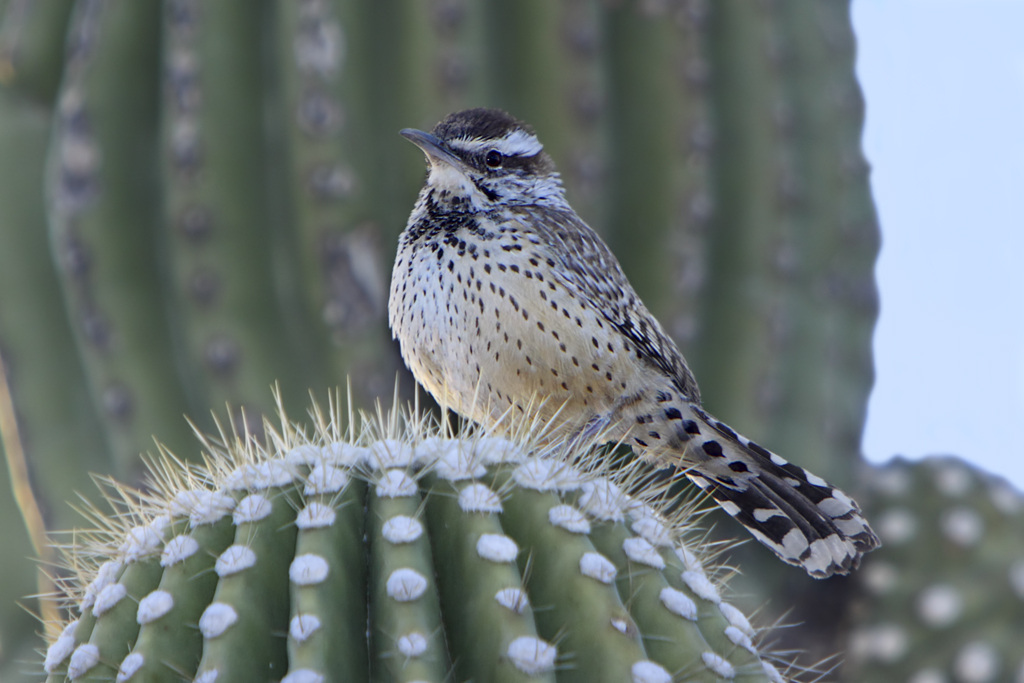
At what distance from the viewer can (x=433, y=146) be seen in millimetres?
1945

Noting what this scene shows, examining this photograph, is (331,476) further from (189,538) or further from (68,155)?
(68,155)

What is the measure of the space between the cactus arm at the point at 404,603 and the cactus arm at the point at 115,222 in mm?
1458

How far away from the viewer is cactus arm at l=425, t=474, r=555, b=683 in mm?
884

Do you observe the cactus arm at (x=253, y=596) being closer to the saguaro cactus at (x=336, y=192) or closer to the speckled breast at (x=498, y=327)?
the speckled breast at (x=498, y=327)

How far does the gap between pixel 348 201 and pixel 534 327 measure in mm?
648

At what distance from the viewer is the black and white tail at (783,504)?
1.58 meters

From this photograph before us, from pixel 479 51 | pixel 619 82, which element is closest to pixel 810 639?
pixel 619 82

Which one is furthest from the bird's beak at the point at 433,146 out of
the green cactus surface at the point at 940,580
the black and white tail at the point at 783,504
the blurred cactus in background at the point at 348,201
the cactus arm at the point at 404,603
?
the green cactus surface at the point at 940,580

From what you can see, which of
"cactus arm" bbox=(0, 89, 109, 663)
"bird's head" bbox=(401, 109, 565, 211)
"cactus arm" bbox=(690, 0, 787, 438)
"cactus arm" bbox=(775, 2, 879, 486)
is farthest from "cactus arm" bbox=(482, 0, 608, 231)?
"cactus arm" bbox=(0, 89, 109, 663)

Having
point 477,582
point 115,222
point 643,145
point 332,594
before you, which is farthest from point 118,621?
point 643,145

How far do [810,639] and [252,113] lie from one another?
6.25ft

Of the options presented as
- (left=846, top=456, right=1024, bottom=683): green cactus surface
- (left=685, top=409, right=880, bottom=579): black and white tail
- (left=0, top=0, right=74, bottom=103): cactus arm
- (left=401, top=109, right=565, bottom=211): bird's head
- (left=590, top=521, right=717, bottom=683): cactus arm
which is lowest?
(left=846, top=456, right=1024, bottom=683): green cactus surface

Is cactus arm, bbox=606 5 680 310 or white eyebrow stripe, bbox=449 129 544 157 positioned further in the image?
cactus arm, bbox=606 5 680 310

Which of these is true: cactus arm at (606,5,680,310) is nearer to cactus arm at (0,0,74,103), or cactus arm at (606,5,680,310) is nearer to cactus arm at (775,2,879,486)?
cactus arm at (775,2,879,486)
